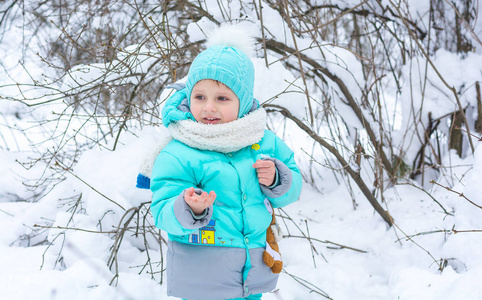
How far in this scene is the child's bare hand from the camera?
4.98ft

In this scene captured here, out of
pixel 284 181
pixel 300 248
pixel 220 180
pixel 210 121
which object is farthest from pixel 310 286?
pixel 210 121

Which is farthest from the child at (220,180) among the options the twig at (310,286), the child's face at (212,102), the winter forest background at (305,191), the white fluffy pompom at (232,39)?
the twig at (310,286)

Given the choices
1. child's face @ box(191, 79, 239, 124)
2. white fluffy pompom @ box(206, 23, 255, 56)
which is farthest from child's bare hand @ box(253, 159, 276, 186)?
white fluffy pompom @ box(206, 23, 255, 56)

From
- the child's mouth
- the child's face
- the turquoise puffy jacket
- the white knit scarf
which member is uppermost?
the child's face

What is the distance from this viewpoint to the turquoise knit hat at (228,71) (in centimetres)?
155

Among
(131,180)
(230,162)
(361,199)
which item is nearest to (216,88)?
(230,162)

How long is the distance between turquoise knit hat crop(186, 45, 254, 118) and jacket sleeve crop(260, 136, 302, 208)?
0.71 feet

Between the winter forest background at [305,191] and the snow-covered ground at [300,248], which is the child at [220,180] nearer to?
the winter forest background at [305,191]

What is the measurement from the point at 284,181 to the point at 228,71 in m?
0.43

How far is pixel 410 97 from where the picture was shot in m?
3.12

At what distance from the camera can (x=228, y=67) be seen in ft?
5.13

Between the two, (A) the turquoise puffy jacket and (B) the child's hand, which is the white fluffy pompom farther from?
(B) the child's hand

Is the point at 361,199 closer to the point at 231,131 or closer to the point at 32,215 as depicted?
the point at 231,131

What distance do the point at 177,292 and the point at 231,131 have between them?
0.59m
